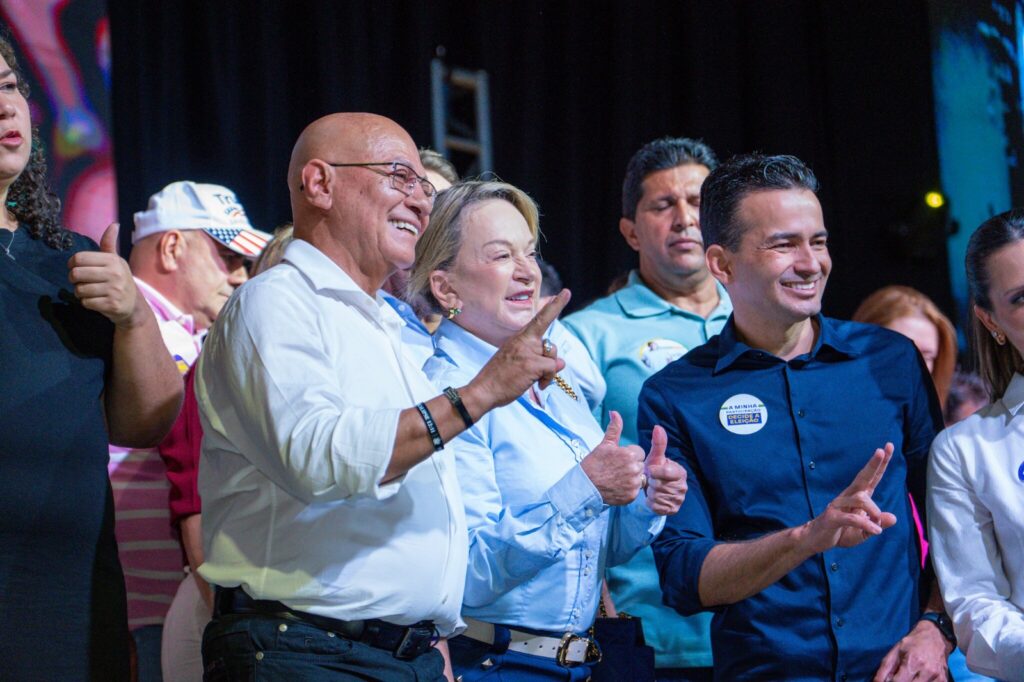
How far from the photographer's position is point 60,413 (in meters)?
2.15

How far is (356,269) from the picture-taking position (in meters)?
2.20

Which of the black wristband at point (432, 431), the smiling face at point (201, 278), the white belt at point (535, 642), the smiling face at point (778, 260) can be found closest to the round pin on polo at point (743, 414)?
the smiling face at point (778, 260)

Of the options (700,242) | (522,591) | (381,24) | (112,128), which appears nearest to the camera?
(522,591)

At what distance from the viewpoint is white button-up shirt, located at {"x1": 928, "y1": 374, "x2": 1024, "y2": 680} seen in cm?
236

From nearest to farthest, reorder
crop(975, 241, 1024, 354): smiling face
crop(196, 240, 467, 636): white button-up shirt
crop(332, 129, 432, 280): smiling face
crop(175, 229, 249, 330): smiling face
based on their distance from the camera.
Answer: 1. crop(196, 240, 467, 636): white button-up shirt
2. crop(332, 129, 432, 280): smiling face
3. crop(975, 241, 1024, 354): smiling face
4. crop(175, 229, 249, 330): smiling face

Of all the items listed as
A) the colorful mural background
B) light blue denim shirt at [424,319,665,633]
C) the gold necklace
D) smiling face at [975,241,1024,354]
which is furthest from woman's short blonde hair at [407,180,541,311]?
the colorful mural background

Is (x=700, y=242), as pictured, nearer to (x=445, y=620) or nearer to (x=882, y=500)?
(x=882, y=500)

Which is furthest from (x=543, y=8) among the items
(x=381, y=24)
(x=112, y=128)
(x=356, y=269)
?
(x=356, y=269)

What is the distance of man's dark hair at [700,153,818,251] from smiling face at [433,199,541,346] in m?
0.46

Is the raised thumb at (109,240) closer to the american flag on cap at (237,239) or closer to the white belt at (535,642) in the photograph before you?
the white belt at (535,642)

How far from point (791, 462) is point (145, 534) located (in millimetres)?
A: 1650

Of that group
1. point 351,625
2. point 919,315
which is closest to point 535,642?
point 351,625

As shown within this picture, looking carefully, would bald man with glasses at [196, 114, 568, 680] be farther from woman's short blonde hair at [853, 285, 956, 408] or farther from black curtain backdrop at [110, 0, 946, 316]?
black curtain backdrop at [110, 0, 946, 316]

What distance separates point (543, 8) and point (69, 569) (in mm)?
4062
